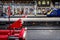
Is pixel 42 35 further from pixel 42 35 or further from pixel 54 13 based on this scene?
pixel 54 13

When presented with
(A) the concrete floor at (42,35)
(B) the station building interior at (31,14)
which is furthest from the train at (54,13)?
(A) the concrete floor at (42,35)

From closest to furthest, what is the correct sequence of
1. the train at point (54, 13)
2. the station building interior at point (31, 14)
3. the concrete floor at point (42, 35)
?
the concrete floor at point (42, 35) → the station building interior at point (31, 14) → the train at point (54, 13)

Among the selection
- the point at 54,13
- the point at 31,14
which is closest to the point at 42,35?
the point at 31,14

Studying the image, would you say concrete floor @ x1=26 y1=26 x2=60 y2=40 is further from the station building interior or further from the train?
the train

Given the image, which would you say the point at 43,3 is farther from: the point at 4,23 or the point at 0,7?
the point at 4,23

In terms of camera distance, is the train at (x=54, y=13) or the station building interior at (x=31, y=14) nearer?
the station building interior at (x=31, y=14)

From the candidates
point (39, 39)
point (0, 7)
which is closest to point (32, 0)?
point (0, 7)

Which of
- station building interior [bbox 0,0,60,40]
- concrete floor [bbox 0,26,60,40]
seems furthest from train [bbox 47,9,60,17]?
concrete floor [bbox 0,26,60,40]

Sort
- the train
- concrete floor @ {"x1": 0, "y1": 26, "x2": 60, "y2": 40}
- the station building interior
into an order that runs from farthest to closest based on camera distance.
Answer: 1. the train
2. the station building interior
3. concrete floor @ {"x1": 0, "y1": 26, "x2": 60, "y2": 40}

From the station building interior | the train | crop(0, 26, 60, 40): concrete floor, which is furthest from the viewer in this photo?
the train

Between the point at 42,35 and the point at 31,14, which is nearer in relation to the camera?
the point at 42,35

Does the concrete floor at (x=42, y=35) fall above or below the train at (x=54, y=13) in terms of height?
below

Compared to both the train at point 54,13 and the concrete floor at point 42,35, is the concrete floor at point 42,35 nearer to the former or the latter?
the concrete floor at point 42,35

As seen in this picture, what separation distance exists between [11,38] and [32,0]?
17647 mm
